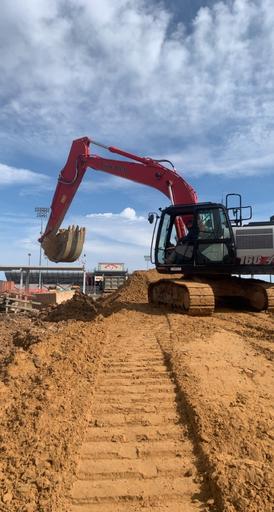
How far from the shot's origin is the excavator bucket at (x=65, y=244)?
1659 centimetres

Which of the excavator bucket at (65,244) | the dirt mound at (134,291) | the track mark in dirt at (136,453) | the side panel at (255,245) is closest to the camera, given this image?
the track mark in dirt at (136,453)

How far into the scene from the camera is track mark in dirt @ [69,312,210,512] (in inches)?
142

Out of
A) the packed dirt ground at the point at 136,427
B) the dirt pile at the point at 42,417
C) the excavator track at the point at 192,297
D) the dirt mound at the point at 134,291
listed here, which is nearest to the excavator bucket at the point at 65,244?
the dirt mound at the point at 134,291

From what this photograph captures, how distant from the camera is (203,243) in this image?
12180 mm

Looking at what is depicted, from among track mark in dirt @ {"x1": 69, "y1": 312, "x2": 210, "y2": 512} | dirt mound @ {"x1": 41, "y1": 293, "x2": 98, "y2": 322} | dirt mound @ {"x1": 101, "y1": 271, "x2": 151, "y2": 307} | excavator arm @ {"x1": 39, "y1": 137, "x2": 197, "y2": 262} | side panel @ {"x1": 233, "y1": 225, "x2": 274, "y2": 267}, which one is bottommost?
track mark in dirt @ {"x1": 69, "y1": 312, "x2": 210, "y2": 512}

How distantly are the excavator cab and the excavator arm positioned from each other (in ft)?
6.51

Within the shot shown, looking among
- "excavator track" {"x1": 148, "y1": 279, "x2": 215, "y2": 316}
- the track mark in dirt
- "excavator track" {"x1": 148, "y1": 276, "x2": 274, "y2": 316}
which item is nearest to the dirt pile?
the track mark in dirt

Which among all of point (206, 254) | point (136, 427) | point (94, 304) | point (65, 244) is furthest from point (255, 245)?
point (136, 427)

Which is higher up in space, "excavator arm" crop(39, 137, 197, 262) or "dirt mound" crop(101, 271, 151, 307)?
"excavator arm" crop(39, 137, 197, 262)

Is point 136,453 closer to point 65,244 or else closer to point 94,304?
point 94,304

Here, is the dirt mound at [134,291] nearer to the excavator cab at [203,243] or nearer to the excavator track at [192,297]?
the excavator cab at [203,243]

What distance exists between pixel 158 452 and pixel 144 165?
12036 mm

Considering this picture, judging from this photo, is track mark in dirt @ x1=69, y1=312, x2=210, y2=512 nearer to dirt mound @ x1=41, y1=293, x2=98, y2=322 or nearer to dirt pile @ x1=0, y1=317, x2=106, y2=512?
dirt pile @ x1=0, y1=317, x2=106, y2=512

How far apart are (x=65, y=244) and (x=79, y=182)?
2251 mm
